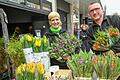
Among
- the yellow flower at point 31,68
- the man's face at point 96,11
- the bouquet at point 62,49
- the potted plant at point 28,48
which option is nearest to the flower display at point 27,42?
the potted plant at point 28,48

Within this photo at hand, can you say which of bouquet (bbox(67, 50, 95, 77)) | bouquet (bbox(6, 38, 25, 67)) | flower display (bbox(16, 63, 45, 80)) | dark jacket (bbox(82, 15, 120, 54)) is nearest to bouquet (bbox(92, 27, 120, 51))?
bouquet (bbox(67, 50, 95, 77))

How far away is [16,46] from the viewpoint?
168 centimetres

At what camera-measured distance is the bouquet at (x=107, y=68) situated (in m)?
1.26

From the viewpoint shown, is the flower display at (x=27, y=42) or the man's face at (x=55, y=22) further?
the man's face at (x=55, y=22)

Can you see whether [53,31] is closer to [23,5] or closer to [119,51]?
[119,51]

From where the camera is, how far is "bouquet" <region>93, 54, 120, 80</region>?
1.26 metres

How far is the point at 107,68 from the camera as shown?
1.27 metres

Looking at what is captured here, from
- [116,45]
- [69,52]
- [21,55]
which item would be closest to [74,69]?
[69,52]

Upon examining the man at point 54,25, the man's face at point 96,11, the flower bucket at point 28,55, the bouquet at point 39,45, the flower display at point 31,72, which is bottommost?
the flower display at point 31,72

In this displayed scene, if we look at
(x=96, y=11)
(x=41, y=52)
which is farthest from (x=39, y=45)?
(x=96, y=11)

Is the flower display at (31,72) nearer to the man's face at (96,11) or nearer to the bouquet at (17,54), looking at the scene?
the bouquet at (17,54)

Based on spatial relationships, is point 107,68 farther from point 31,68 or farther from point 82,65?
point 31,68

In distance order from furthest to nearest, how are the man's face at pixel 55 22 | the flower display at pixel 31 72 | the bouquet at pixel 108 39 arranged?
the man's face at pixel 55 22
the bouquet at pixel 108 39
the flower display at pixel 31 72

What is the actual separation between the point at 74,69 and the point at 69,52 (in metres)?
0.27
